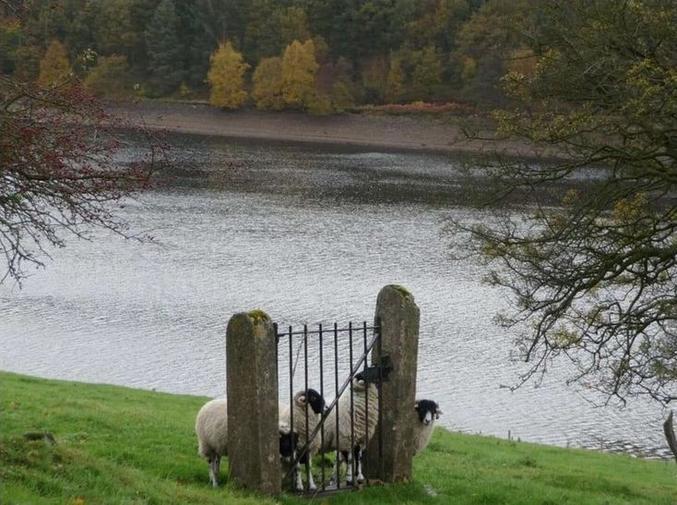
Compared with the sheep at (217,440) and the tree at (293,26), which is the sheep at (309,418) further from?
the tree at (293,26)

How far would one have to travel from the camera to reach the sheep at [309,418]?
11.1 meters

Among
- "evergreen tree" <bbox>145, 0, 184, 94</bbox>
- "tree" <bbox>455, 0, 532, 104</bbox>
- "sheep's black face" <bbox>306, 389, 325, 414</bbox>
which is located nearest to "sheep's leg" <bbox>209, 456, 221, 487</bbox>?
"sheep's black face" <bbox>306, 389, 325, 414</bbox>

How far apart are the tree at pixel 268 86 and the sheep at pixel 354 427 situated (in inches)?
4134

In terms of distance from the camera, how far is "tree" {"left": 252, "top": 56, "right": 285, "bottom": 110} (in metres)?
116

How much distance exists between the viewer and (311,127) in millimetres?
110812

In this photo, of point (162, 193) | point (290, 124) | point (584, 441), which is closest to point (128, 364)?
point (584, 441)

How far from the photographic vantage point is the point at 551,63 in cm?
1588

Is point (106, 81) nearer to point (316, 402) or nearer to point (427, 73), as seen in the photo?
point (316, 402)

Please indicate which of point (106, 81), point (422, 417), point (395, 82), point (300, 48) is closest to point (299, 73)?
point (300, 48)

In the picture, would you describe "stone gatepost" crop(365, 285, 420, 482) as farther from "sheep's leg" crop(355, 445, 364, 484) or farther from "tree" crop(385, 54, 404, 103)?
"tree" crop(385, 54, 404, 103)

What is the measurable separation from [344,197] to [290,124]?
48952 millimetres

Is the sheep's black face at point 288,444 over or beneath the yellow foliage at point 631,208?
beneath

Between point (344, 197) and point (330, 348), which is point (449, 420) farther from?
point (344, 197)

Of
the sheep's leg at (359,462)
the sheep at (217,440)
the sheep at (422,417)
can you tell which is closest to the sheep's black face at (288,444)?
the sheep at (217,440)
